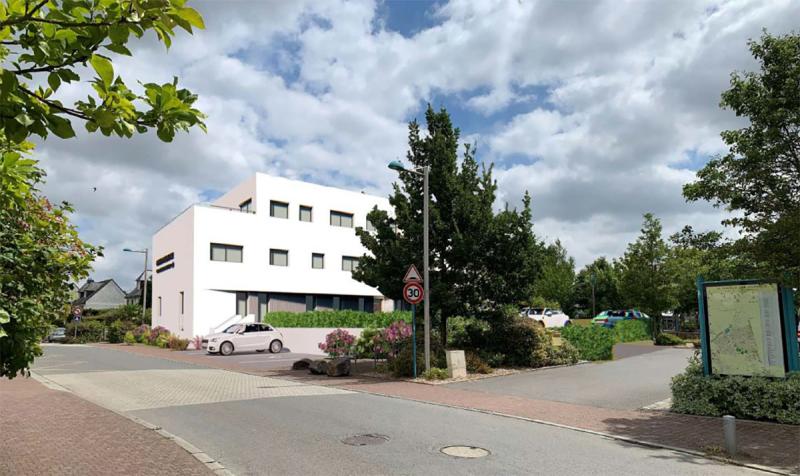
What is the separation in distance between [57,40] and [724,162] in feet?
33.8

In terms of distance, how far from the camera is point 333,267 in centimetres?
4081

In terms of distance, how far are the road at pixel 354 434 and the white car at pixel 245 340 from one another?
13.9 metres

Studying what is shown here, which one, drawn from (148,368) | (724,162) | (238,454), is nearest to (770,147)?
(724,162)

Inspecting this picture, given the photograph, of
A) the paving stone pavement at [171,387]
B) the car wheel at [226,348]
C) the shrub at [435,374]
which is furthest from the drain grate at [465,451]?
the car wheel at [226,348]

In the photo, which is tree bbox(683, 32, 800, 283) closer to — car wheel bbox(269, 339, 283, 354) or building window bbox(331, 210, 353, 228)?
car wheel bbox(269, 339, 283, 354)

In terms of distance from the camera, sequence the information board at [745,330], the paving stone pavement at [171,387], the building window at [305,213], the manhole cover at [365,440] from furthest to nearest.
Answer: the building window at [305,213] → the paving stone pavement at [171,387] → the information board at [745,330] → the manhole cover at [365,440]

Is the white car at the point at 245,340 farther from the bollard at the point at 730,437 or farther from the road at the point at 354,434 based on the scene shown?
the bollard at the point at 730,437

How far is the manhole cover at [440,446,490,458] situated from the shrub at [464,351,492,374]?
9523 millimetres

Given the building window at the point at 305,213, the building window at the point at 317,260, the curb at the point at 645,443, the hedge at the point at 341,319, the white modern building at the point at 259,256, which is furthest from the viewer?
the building window at the point at 305,213

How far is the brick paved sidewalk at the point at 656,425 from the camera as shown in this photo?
754cm

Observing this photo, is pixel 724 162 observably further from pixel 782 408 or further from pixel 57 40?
pixel 57 40

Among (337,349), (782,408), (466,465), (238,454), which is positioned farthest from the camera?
(337,349)

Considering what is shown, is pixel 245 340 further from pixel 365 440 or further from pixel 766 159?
pixel 766 159

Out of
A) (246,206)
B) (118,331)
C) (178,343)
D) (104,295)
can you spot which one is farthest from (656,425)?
→ (104,295)
